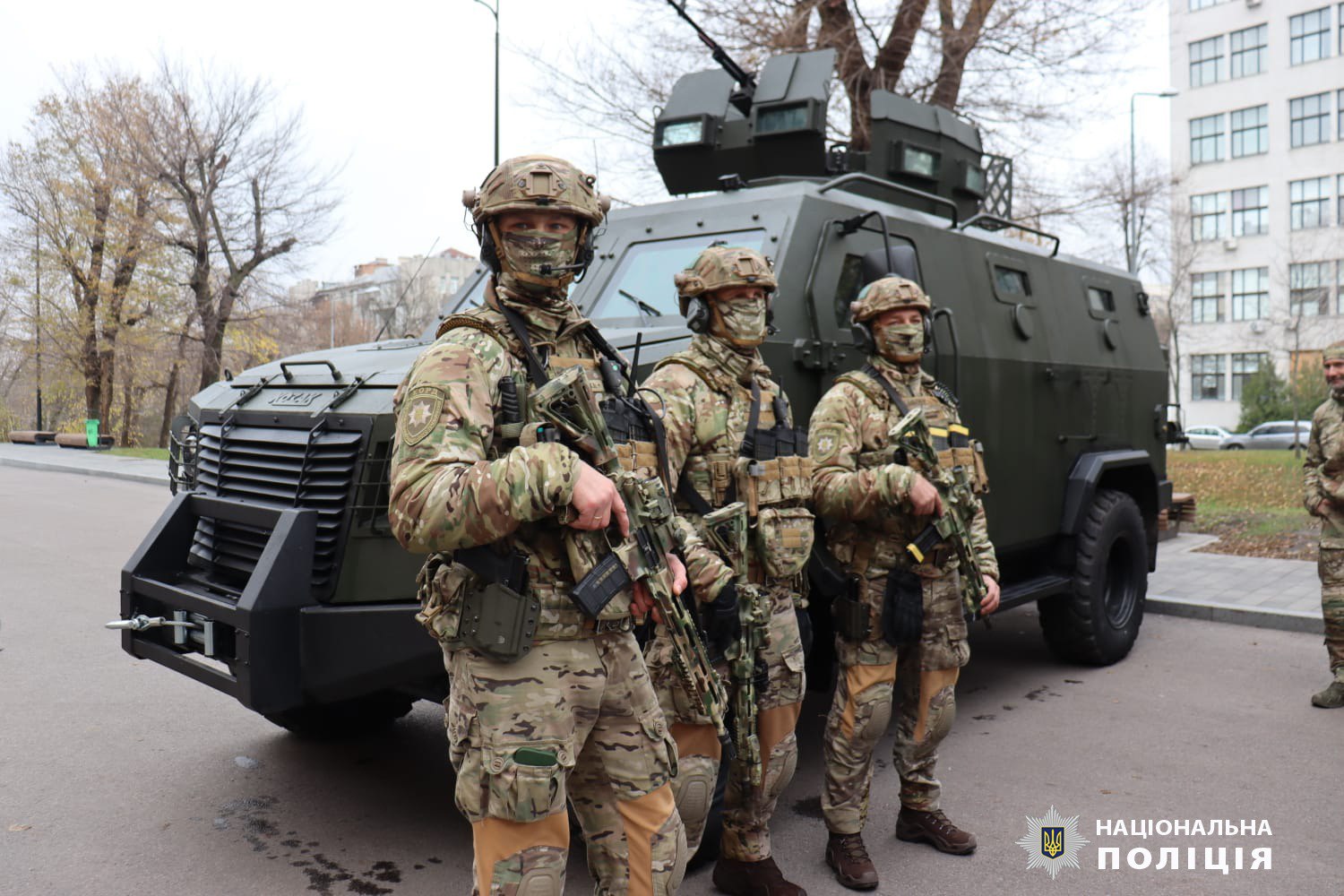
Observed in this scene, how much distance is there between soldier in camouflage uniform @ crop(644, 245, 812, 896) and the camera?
311cm

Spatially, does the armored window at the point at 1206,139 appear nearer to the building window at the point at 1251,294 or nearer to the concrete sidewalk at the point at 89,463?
the building window at the point at 1251,294

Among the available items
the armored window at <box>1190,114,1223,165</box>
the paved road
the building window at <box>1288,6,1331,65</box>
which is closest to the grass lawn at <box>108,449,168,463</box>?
the paved road

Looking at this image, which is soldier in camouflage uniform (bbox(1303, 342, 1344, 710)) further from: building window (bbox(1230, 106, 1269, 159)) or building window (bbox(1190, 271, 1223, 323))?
building window (bbox(1230, 106, 1269, 159))

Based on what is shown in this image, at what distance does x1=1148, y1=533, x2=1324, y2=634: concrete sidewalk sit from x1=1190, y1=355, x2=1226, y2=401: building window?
40275 millimetres

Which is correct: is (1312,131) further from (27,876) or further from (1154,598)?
(27,876)

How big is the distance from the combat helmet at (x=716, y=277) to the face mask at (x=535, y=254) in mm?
954

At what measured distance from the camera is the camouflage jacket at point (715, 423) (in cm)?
312

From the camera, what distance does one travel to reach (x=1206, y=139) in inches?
1779

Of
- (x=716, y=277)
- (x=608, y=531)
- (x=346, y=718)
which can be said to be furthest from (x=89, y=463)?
(x=608, y=531)

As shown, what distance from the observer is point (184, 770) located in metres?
4.39

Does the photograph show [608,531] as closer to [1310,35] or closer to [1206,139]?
[1310,35]

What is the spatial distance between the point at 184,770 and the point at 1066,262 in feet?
16.8

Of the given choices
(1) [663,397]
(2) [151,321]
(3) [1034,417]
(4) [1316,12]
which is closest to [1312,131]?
(4) [1316,12]

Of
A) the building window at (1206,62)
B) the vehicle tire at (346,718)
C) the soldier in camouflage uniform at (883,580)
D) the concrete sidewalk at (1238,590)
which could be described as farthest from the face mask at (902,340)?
the building window at (1206,62)
